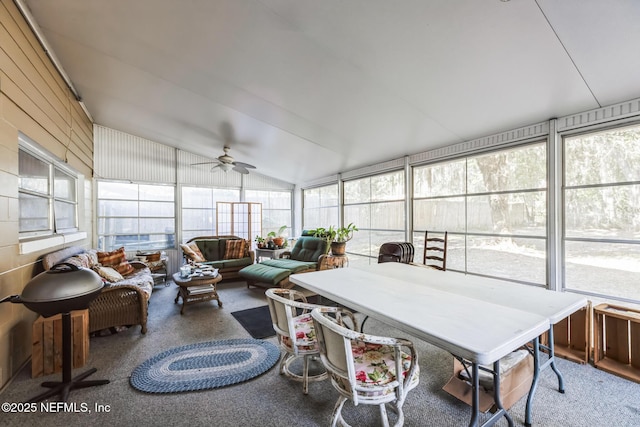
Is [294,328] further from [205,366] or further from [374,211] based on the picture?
[374,211]

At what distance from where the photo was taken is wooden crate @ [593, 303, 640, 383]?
229 cm

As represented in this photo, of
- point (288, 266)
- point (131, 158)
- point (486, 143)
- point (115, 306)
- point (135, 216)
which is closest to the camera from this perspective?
point (115, 306)

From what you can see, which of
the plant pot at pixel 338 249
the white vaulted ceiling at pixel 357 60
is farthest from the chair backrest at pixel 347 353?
the plant pot at pixel 338 249

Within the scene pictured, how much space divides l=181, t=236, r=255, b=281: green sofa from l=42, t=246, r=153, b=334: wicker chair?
222cm

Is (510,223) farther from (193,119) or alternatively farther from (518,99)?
(193,119)

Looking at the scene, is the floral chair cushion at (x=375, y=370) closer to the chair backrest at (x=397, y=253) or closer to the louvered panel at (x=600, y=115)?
the chair backrest at (x=397, y=253)

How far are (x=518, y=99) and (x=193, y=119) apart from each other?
458 centimetres

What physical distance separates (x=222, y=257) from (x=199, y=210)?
1732mm

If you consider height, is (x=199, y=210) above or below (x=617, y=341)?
above

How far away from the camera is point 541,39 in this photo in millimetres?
2037

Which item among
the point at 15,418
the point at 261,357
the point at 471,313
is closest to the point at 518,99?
the point at 471,313

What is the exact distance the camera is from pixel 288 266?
4.83m

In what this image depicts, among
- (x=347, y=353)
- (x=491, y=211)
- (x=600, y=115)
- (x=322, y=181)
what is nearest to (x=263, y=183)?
(x=322, y=181)

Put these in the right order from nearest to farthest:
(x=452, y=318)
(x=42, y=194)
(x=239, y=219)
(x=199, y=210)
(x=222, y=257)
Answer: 1. (x=452, y=318)
2. (x=42, y=194)
3. (x=222, y=257)
4. (x=199, y=210)
5. (x=239, y=219)
